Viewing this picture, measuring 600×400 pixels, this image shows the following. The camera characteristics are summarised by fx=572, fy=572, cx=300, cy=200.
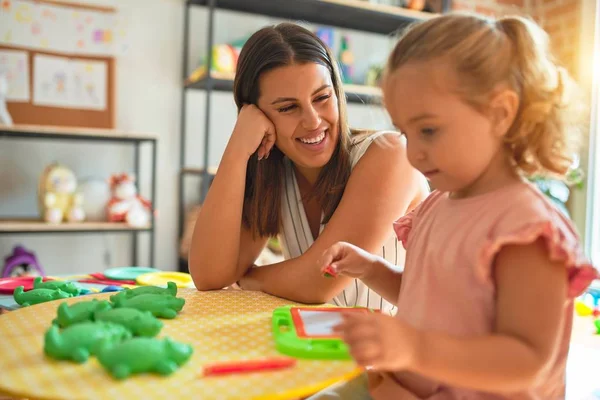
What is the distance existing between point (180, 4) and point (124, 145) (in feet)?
2.48

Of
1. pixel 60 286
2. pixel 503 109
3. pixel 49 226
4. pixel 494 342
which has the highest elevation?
pixel 503 109

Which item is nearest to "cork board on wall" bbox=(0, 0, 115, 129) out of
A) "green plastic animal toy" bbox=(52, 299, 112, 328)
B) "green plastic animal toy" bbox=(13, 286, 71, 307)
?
"green plastic animal toy" bbox=(13, 286, 71, 307)

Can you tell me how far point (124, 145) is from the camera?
280 centimetres

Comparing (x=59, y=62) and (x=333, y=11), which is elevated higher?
(x=333, y=11)

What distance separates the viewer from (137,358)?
0.61m

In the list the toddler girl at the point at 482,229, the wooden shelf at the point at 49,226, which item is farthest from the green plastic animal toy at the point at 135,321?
the wooden shelf at the point at 49,226

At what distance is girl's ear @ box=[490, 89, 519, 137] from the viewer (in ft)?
2.19

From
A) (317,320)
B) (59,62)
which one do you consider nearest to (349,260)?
(317,320)

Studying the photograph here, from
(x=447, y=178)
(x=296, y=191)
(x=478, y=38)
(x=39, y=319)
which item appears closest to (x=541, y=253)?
(x=447, y=178)

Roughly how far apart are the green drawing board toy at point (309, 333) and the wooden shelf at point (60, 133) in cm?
181

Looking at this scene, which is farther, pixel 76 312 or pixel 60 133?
pixel 60 133

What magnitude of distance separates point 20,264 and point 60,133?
596 millimetres

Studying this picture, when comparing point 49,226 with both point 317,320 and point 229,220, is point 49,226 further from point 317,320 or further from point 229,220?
point 317,320

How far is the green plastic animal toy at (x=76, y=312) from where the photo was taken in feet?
2.54
